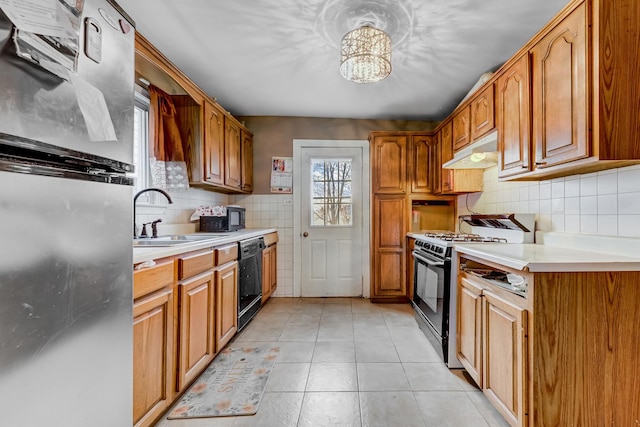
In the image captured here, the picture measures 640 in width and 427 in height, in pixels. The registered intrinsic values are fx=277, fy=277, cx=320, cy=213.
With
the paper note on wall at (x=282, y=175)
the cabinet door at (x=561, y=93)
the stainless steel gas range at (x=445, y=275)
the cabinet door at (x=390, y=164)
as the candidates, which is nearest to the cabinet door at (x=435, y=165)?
the cabinet door at (x=390, y=164)

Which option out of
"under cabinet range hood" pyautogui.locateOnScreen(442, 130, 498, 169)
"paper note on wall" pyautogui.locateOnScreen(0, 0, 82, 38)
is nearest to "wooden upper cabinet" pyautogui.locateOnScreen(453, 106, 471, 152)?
"under cabinet range hood" pyautogui.locateOnScreen(442, 130, 498, 169)

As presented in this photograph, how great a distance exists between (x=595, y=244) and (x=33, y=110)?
98.2 inches

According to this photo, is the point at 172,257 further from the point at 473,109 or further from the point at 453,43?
the point at 473,109

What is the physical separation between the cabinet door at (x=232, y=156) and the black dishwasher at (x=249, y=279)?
2.44 feet

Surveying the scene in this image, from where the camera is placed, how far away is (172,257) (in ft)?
4.95

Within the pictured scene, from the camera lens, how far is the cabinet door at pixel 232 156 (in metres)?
2.97

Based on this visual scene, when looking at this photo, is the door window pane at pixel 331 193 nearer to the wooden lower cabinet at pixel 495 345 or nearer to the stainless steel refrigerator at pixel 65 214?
the wooden lower cabinet at pixel 495 345

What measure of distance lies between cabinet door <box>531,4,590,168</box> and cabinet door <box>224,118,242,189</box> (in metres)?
2.64

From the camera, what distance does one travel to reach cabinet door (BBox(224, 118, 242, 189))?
117 inches

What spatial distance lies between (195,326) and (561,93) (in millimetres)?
2507

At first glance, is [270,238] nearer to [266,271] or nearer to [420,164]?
[266,271]

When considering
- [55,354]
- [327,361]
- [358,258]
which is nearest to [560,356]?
[327,361]

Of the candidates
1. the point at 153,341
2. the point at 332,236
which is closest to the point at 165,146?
the point at 153,341

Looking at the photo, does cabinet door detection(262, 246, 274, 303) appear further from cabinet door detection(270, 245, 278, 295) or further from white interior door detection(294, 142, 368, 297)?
white interior door detection(294, 142, 368, 297)
